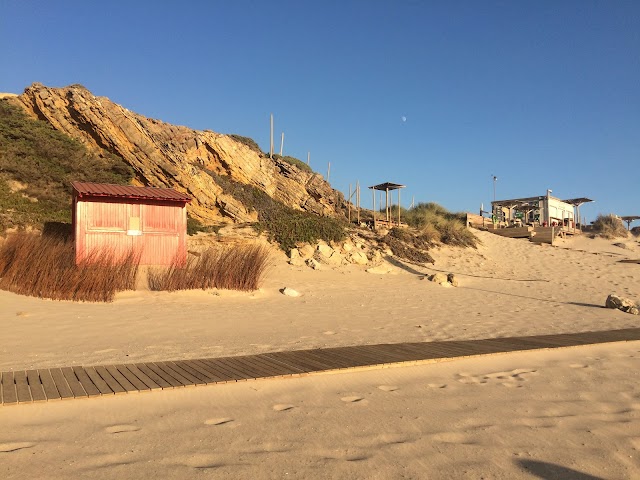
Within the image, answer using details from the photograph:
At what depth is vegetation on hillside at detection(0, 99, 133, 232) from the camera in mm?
17672

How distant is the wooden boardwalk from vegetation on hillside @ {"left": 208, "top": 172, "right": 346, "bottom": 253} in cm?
1328

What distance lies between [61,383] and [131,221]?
1093 centimetres

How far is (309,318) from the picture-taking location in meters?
10.0

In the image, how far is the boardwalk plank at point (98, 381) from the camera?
4266 mm

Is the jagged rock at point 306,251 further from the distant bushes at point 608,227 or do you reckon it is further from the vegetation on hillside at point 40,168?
the distant bushes at point 608,227

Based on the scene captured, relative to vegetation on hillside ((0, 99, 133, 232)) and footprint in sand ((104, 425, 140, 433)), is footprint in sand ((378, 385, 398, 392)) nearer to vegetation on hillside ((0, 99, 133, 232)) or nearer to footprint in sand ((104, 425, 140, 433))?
footprint in sand ((104, 425, 140, 433))

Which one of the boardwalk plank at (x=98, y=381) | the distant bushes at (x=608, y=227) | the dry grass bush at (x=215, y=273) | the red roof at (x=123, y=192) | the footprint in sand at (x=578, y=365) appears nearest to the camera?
the boardwalk plank at (x=98, y=381)

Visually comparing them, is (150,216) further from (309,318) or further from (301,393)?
(301,393)

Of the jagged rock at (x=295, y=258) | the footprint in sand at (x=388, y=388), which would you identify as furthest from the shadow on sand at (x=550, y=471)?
the jagged rock at (x=295, y=258)

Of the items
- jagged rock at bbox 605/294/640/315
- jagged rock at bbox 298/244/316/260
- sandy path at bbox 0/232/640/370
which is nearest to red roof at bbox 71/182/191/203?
sandy path at bbox 0/232/640/370

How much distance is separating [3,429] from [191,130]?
25381 millimetres

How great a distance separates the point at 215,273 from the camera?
40.7 ft

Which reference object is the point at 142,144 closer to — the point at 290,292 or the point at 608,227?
the point at 290,292

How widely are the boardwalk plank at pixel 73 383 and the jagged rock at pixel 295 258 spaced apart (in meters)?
13.5
